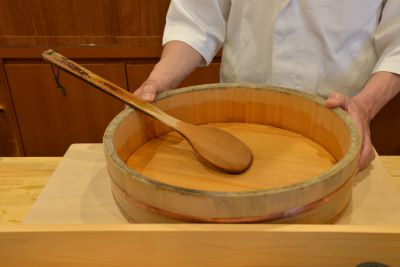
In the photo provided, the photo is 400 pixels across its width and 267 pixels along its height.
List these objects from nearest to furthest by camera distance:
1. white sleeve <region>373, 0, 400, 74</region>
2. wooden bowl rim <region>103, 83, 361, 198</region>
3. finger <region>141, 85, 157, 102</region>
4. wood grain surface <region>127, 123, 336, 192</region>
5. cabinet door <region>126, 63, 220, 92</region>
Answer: wooden bowl rim <region>103, 83, 361, 198</region> → wood grain surface <region>127, 123, 336, 192</region> → finger <region>141, 85, 157, 102</region> → white sleeve <region>373, 0, 400, 74</region> → cabinet door <region>126, 63, 220, 92</region>

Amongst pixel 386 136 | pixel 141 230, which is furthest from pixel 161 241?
pixel 386 136

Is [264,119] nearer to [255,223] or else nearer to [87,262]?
[255,223]

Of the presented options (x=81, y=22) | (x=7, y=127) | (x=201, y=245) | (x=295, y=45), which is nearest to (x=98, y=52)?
(x=81, y=22)

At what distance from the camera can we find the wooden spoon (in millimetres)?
741

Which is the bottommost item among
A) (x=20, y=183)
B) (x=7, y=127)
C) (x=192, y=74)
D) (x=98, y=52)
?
(x=7, y=127)

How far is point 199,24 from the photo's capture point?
1101 millimetres

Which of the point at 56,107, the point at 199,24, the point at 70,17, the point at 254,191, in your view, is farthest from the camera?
the point at 56,107

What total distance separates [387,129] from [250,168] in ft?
4.19


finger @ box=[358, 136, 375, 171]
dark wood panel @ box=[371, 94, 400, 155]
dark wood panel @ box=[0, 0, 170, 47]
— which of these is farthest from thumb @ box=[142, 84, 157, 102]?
dark wood panel @ box=[371, 94, 400, 155]

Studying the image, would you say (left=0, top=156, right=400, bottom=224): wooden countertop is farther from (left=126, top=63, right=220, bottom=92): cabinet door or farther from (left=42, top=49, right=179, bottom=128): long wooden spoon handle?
(left=126, top=63, right=220, bottom=92): cabinet door

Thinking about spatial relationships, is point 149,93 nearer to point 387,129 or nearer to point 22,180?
point 22,180

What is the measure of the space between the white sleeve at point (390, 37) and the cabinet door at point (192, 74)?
0.89 metres

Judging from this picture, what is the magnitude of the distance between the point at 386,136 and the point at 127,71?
1096 mm

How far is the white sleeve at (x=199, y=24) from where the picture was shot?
109cm
